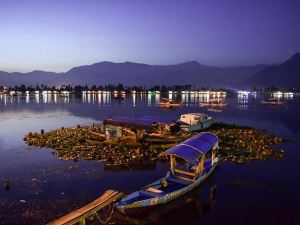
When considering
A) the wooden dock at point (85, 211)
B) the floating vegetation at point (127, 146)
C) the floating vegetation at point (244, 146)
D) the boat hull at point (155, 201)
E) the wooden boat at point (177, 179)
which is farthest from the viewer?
the floating vegetation at point (244, 146)

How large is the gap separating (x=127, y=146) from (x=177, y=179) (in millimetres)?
13075

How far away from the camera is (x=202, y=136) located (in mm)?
25094

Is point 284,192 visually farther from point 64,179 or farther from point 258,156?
point 64,179

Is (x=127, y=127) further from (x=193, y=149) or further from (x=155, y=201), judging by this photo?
(x=155, y=201)

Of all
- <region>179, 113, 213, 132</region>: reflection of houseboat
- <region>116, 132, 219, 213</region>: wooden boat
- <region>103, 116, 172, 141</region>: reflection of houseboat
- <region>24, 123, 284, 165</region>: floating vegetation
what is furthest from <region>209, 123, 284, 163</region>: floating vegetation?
<region>103, 116, 172, 141</region>: reflection of houseboat

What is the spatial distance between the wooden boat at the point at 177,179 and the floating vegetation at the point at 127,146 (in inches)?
303

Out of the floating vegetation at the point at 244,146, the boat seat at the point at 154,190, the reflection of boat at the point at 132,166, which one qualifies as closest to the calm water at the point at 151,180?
the reflection of boat at the point at 132,166

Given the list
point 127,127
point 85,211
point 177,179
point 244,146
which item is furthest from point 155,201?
point 244,146

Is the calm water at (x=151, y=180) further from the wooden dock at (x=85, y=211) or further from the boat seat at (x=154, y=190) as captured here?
the wooden dock at (x=85, y=211)

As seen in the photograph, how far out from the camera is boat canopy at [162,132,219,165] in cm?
2086

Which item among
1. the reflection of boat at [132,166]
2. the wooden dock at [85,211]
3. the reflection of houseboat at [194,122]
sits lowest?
the reflection of boat at [132,166]

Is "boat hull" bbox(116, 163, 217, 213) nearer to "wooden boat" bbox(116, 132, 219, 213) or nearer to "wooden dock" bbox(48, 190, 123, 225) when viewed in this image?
"wooden boat" bbox(116, 132, 219, 213)

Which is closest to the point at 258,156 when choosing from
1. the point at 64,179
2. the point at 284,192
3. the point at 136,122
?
the point at 284,192

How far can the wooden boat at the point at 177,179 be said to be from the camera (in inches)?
714
